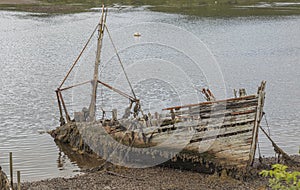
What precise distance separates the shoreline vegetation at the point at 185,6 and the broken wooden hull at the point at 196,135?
199 feet

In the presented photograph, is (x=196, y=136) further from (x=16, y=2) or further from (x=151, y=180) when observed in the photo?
(x=16, y=2)

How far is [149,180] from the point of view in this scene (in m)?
20.1

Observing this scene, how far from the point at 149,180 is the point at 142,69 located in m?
24.0

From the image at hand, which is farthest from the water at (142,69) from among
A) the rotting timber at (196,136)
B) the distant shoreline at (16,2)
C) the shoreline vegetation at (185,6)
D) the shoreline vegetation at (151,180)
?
the distant shoreline at (16,2)

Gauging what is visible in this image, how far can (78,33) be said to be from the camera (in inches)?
2537

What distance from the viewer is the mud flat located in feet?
62.6

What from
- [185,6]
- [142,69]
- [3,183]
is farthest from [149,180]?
[185,6]

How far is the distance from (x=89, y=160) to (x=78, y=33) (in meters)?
42.1

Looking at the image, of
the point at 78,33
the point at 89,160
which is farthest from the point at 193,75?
the point at 78,33

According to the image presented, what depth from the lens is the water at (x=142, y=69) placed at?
26.4 m

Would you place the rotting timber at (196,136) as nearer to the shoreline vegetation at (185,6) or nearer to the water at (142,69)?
the water at (142,69)

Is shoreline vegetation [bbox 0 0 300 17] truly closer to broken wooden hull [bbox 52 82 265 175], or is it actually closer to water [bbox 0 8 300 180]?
water [bbox 0 8 300 180]

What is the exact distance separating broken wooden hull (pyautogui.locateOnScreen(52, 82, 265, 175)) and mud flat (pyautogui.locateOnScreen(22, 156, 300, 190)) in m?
0.55

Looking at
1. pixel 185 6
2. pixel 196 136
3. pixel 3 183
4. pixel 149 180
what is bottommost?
pixel 149 180
